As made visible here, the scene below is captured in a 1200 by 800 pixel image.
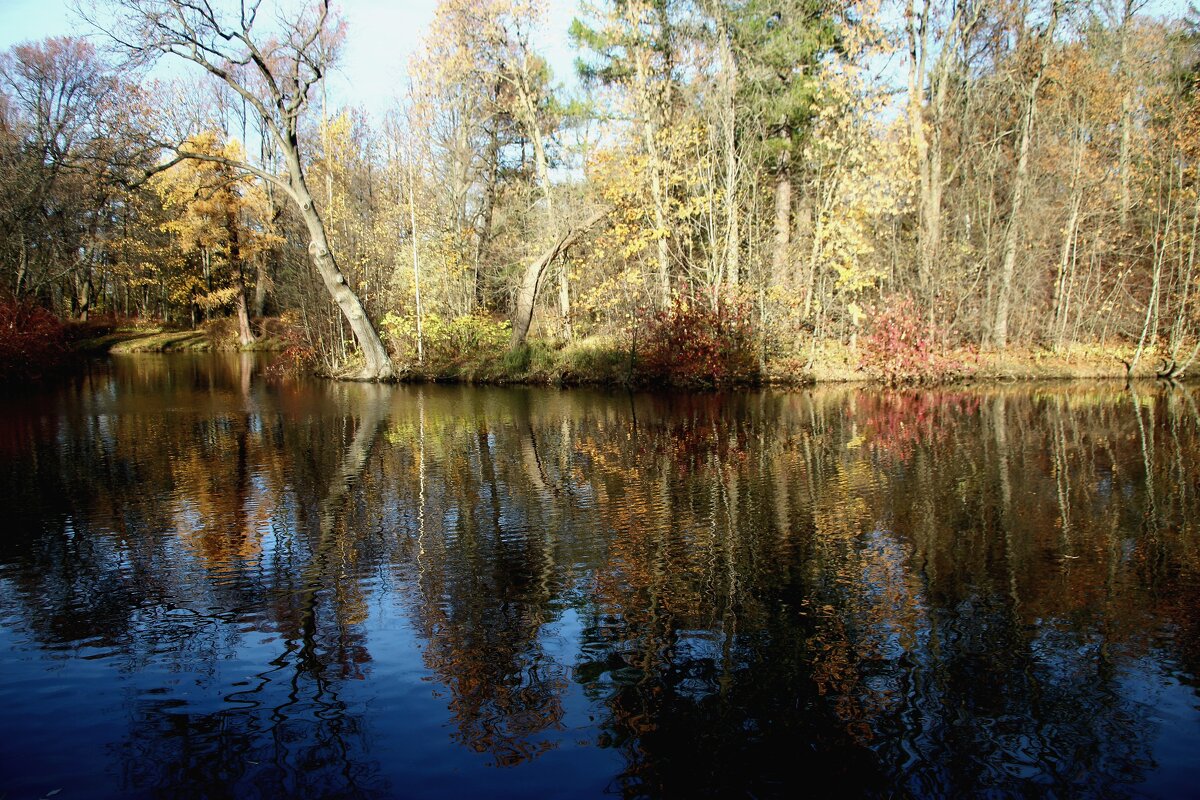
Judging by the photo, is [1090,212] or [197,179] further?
[197,179]

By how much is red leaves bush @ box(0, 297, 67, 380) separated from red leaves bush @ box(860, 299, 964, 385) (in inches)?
969

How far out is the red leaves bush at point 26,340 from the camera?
22.6m

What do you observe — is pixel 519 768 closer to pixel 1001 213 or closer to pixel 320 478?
pixel 320 478

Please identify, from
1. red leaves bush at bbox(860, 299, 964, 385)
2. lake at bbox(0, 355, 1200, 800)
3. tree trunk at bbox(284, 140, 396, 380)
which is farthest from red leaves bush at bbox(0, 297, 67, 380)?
red leaves bush at bbox(860, 299, 964, 385)

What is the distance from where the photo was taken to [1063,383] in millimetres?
20875

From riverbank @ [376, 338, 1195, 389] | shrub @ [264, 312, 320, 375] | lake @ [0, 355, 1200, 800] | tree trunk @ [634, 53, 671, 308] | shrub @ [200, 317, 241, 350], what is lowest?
lake @ [0, 355, 1200, 800]

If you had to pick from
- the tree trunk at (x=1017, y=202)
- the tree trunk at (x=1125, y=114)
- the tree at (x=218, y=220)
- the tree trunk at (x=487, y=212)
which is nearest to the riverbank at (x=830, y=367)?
the tree trunk at (x=1017, y=202)

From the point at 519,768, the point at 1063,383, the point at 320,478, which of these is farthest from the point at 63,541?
the point at 1063,383

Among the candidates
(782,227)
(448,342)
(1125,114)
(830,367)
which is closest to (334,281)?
(448,342)

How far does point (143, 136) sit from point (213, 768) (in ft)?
71.0

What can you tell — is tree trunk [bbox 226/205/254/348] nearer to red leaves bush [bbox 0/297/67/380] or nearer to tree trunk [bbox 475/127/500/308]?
red leaves bush [bbox 0/297/67/380]

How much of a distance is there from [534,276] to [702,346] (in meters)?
6.57

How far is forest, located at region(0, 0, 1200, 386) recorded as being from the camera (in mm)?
20672

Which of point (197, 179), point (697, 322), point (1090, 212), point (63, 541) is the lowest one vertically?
point (63, 541)
